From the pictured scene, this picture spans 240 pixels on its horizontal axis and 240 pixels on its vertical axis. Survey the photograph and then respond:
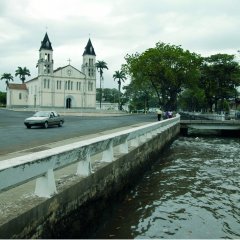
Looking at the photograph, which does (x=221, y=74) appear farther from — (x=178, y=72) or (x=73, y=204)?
(x=73, y=204)

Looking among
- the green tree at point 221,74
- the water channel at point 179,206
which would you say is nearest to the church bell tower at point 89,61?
the green tree at point 221,74

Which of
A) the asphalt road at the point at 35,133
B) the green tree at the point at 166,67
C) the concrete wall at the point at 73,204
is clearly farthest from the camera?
the green tree at the point at 166,67

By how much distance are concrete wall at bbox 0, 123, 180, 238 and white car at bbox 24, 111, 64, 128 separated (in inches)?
664

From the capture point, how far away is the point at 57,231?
568cm

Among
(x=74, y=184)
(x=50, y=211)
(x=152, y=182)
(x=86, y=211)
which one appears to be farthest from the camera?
(x=152, y=182)

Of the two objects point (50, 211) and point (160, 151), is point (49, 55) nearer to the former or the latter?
point (160, 151)

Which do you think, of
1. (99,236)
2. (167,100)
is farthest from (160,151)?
(167,100)

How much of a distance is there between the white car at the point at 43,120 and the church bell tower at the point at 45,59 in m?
74.7

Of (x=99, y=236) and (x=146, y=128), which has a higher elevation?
(x=146, y=128)

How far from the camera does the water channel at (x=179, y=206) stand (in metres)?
7.63

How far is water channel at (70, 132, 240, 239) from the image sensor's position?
25.0 ft

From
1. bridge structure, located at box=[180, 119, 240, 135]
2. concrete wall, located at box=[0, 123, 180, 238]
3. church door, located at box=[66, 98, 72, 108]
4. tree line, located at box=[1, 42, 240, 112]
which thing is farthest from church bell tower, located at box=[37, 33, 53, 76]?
concrete wall, located at box=[0, 123, 180, 238]

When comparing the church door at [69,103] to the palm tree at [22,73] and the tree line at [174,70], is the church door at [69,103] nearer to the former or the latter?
the palm tree at [22,73]

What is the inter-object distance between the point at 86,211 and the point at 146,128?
28.6 feet
